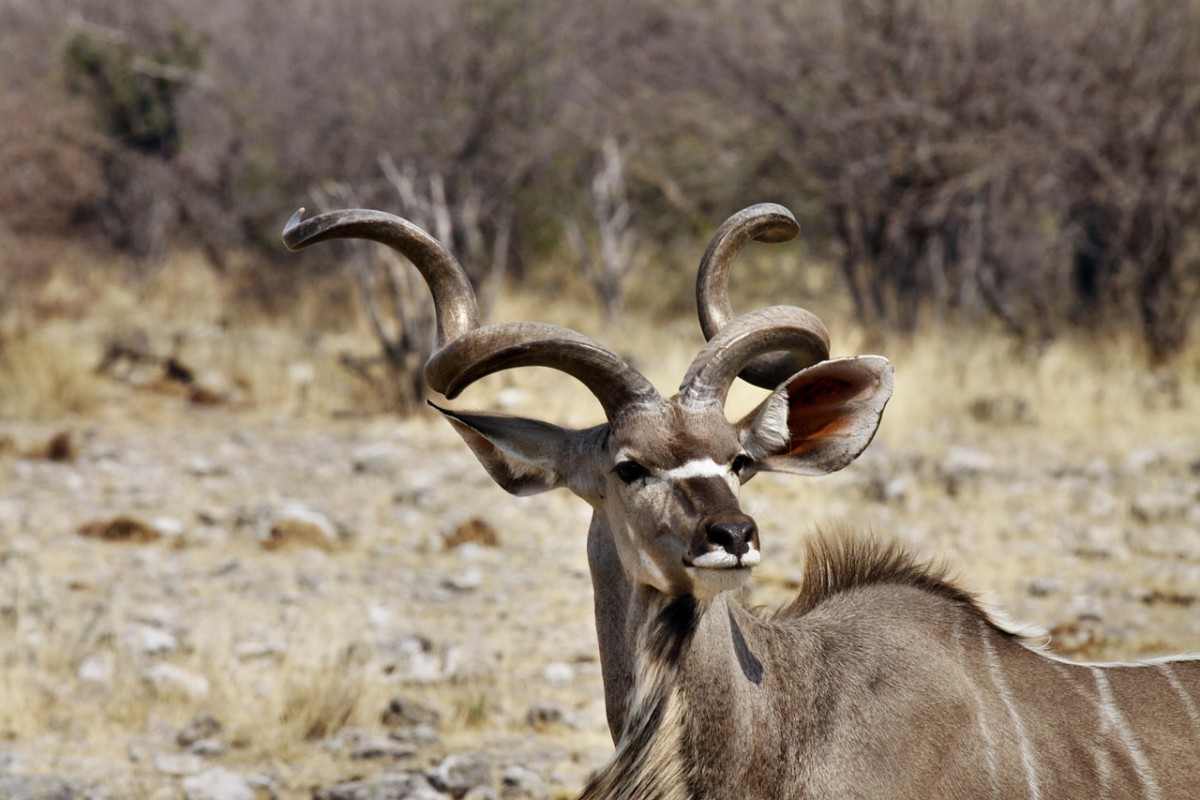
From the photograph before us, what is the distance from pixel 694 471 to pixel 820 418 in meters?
0.46

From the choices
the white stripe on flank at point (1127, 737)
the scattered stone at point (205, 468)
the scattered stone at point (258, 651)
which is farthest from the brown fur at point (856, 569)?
the scattered stone at point (205, 468)

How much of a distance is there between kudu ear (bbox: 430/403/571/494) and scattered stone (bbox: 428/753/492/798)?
1.44 metres

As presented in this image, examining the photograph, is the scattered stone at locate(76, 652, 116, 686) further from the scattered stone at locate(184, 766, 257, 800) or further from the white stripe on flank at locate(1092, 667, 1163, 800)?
the white stripe on flank at locate(1092, 667, 1163, 800)

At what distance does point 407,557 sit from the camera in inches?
300

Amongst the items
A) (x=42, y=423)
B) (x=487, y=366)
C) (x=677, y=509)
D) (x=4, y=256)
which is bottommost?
(x=677, y=509)

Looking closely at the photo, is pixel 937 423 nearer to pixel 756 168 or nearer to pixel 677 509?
pixel 756 168

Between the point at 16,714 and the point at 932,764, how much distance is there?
11.6ft

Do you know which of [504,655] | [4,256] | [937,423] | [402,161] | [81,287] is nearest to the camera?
[504,655]

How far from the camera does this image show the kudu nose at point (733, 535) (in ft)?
9.14

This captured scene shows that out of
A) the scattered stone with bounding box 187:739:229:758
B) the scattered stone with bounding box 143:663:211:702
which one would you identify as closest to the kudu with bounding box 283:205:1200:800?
the scattered stone with bounding box 187:739:229:758

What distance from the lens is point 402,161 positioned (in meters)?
13.8

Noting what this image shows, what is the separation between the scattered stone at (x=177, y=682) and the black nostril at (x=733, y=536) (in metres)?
3.26

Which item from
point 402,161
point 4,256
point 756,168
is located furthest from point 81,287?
point 756,168

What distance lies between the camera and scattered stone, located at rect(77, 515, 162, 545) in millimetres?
7777
